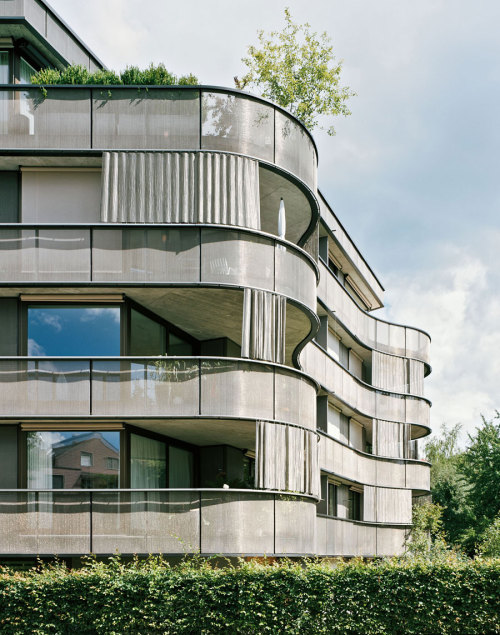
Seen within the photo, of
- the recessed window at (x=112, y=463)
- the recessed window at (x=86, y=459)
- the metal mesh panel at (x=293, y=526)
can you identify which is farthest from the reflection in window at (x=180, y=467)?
the metal mesh panel at (x=293, y=526)

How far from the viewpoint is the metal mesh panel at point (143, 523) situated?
18.7 metres

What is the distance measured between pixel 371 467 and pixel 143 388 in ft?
56.3

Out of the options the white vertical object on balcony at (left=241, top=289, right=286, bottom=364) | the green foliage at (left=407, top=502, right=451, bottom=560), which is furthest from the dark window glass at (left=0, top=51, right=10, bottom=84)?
the green foliage at (left=407, top=502, right=451, bottom=560)

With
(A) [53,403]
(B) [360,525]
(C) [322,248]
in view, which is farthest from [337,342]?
(A) [53,403]

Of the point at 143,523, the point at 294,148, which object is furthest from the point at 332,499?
the point at 294,148

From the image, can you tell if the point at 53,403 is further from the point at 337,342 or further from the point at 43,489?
the point at 337,342

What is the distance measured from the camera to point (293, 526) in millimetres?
20250

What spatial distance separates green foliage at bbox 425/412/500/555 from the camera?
45.9 meters

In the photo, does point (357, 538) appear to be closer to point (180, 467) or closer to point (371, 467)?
point (371, 467)

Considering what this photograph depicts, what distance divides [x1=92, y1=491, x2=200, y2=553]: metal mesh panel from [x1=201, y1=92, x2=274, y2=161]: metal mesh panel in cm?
821

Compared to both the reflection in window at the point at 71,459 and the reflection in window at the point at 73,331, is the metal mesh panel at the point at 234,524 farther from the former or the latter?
the reflection in window at the point at 73,331

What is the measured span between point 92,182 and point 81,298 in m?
2.84

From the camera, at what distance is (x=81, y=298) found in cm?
2025

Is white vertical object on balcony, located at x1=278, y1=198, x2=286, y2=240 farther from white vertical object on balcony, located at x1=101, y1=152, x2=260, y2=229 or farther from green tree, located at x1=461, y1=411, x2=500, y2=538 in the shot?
green tree, located at x1=461, y1=411, x2=500, y2=538
